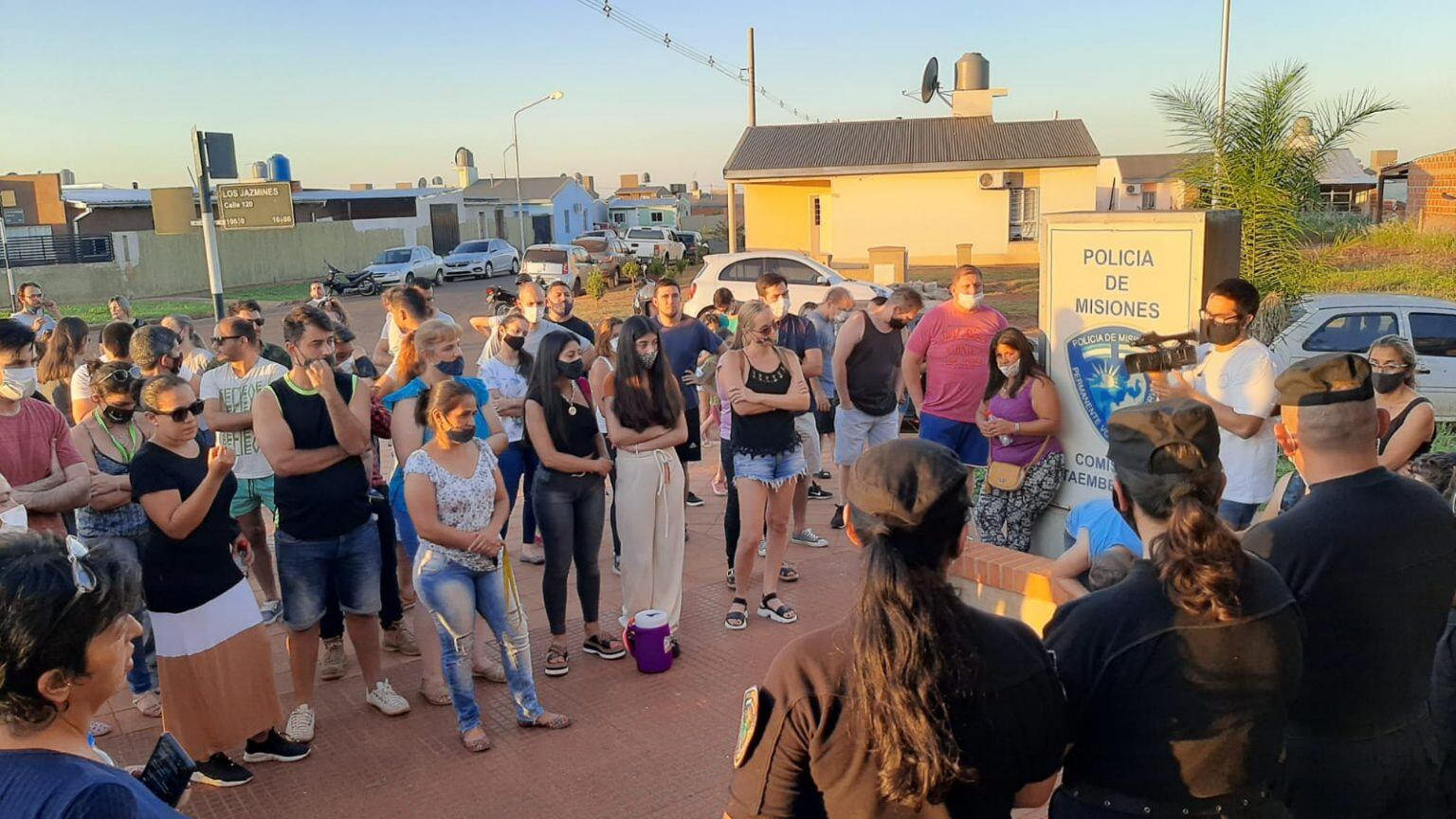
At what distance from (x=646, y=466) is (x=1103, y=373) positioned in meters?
2.50

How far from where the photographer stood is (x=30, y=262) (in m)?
35.0

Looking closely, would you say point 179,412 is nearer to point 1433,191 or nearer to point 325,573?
point 325,573

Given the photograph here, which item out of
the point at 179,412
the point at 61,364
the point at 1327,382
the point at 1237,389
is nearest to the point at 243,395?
the point at 179,412

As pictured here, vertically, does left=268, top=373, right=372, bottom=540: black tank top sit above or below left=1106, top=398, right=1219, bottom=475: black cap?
below

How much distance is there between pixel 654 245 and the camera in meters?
37.5

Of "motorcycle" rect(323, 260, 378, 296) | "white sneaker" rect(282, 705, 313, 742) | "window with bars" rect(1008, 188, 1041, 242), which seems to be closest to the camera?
"white sneaker" rect(282, 705, 313, 742)

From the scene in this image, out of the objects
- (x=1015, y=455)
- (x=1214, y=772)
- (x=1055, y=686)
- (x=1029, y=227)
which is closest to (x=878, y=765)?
(x=1055, y=686)

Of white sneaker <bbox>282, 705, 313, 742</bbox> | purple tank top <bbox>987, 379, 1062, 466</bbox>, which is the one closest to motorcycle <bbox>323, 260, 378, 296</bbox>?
white sneaker <bbox>282, 705, 313, 742</bbox>

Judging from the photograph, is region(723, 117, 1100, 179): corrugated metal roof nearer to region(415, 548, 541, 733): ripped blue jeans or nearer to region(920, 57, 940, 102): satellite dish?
region(920, 57, 940, 102): satellite dish

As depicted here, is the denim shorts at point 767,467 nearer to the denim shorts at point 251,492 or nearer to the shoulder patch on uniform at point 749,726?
the denim shorts at point 251,492

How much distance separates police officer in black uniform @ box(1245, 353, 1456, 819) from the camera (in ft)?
8.14

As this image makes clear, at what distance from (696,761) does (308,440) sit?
2.33 metres

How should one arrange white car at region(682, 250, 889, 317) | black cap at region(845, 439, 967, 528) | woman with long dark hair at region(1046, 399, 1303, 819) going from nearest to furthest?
black cap at region(845, 439, 967, 528) → woman with long dark hair at region(1046, 399, 1303, 819) → white car at region(682, 250, 889, 317)

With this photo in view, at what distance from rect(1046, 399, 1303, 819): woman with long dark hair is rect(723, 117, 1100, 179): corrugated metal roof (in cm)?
2687
